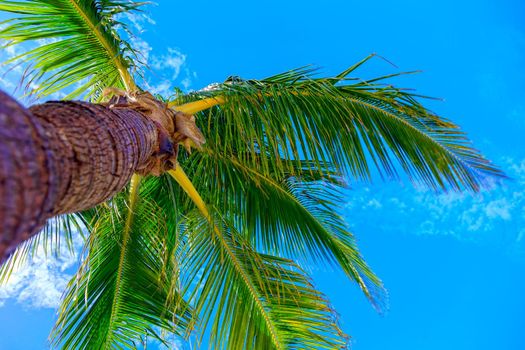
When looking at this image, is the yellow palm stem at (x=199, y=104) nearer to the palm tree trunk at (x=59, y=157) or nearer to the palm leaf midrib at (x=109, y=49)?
the palm leaf midrib at (x=109, y=49)

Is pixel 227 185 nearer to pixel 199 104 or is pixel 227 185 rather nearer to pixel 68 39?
pixel 199 104

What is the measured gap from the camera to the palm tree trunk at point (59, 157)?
3.82ft

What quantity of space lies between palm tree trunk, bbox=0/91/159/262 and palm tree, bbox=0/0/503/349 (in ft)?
0.35

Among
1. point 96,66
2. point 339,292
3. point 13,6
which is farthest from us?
point 339,292

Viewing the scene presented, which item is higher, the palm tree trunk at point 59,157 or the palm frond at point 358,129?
the palm frond at point 358,129

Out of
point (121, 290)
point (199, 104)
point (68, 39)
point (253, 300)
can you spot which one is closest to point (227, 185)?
point (199, 104)

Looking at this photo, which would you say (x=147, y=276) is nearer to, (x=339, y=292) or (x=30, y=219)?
(x=30, y=219)

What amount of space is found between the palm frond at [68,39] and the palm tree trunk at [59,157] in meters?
1.79

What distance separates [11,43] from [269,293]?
357 cm

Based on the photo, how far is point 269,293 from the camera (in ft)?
15.4

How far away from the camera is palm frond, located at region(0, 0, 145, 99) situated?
419cm

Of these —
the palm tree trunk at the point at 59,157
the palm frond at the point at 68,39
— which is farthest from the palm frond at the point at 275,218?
the palm tree trunk at the point at 59,157

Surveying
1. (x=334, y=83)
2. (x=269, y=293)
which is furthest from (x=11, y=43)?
(x=269, y=293)

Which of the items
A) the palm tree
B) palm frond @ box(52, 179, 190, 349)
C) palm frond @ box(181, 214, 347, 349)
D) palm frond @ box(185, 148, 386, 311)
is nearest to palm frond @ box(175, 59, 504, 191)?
the palm tree
